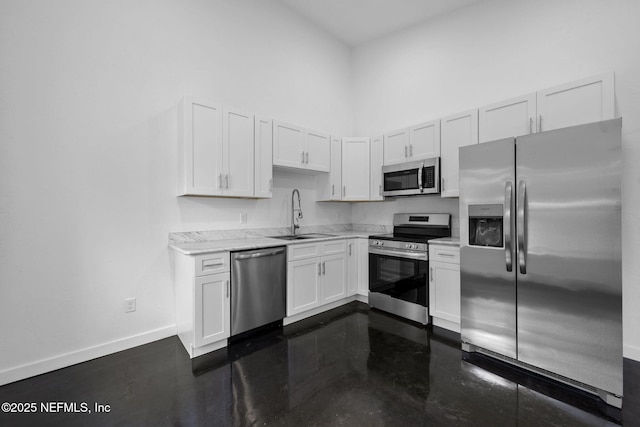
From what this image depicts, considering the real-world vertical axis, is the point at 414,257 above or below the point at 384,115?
below

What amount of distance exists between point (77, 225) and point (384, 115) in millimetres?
4130

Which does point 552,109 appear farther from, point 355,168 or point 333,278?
point 333,278

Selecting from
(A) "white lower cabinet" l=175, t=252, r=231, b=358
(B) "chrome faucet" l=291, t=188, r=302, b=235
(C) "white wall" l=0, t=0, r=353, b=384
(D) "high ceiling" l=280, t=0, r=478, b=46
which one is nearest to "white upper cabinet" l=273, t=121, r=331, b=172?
(B) "chrome faucet" l=291, t=188, r=302, b=235

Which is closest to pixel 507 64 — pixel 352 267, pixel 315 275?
pixel 352 267

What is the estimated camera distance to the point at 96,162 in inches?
100

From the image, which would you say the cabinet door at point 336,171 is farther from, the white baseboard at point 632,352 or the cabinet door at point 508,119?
the white baseboard at point 632,352

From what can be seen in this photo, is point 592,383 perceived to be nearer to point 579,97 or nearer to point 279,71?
point 579,97

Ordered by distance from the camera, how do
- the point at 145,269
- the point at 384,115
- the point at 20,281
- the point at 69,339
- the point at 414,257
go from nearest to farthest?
the point at 20,281, the point at 69,339, the point at 145,269, the point at 414,257, the point at 384,115

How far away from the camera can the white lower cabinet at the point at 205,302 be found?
248 centimetres

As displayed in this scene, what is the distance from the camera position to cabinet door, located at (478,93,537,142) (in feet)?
9.06

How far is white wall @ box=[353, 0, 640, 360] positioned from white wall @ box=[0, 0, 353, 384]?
2256mm

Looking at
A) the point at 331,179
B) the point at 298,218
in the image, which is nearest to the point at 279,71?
the point at 331,179

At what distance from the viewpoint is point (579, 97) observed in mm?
2502

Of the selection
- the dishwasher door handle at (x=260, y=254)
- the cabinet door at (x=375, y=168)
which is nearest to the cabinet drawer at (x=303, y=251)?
the dishwasher door handle at (x=260, y=254)
